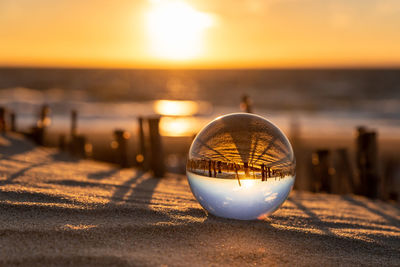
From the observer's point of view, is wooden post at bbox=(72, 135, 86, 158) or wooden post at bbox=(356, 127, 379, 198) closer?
wooden post at bbox=(356, 127, 379, 198)

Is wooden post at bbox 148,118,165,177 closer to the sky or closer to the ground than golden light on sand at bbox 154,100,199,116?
Answer: closer to the ground

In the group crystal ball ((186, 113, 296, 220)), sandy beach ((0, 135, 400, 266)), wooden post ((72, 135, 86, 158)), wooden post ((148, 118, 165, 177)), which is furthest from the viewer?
wooden post ((72, 135, 86, 158))

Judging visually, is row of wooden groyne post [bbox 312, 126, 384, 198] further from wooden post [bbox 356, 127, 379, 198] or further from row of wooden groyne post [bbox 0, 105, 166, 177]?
row of wooden groyne post [bbox 0, 105, 166, 177]

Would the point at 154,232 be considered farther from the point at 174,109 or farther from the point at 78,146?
the point at 174,109

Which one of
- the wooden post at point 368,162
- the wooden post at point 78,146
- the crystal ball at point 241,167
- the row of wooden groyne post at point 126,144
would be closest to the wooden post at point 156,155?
the row of wooden groyne post at point 126,144

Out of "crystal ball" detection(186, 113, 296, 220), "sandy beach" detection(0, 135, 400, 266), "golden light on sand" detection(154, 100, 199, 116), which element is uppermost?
"golden light on sand" detection(154, 100, 199, 116)

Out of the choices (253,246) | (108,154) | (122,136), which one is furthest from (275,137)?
(108,154)

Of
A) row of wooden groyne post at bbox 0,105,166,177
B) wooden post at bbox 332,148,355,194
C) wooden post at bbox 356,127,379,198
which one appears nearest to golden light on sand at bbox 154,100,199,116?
row of wooden groyne post at bbox 0,105,166,177

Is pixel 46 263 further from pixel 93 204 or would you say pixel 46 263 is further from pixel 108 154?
pixel 108 154
